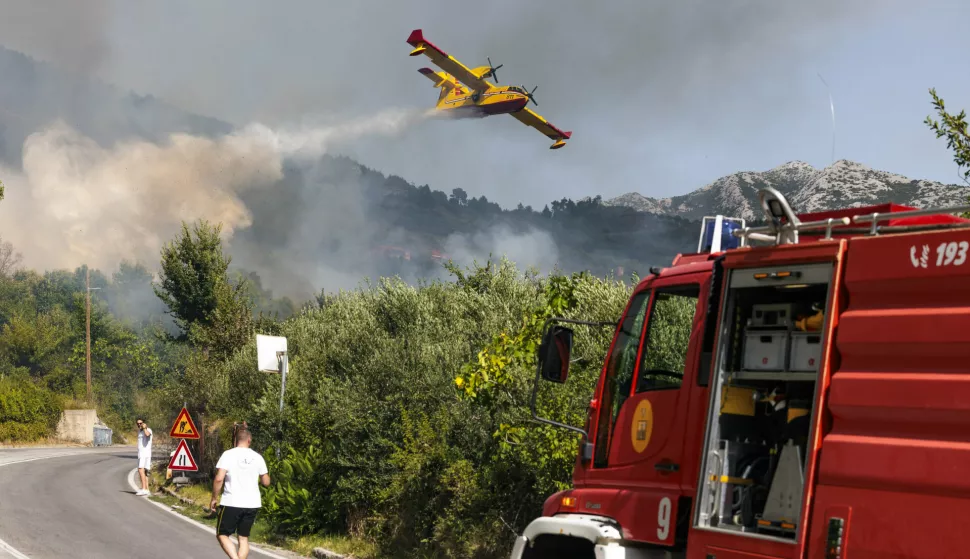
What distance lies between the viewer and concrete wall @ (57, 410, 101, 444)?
6704cm

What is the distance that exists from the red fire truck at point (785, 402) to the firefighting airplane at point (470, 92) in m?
26.2

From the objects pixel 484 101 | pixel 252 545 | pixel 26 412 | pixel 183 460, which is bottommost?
pixel 26 412

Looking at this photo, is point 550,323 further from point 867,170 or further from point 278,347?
point 867,170

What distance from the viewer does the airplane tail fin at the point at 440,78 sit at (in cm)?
3459

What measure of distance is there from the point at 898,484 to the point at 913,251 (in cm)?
109

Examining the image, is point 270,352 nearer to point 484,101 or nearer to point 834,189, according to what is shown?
point 484,101

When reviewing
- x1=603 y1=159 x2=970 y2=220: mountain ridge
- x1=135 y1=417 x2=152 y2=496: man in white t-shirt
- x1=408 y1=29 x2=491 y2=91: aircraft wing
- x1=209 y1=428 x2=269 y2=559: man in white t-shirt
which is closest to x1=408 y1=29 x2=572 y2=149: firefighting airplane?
x1=408 y1=29 x2=491 y2=91: aircraft wing

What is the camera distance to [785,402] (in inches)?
204

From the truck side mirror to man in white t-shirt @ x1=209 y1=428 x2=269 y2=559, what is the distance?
511 centimetres

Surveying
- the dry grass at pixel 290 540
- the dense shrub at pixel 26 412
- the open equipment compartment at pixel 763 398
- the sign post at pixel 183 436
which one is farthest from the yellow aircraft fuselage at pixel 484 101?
the dense shrub at pixel 26 412

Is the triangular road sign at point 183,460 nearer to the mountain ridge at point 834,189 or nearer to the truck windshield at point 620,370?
the mountain ridge at point 834,189

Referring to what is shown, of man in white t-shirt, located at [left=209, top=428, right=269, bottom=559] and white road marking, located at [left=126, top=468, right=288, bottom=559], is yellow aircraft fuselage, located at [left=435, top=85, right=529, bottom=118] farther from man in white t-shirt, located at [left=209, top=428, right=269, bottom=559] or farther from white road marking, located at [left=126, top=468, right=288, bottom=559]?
man in white t-shirt, located at [left=209, top=428, right=269, bottom=559]

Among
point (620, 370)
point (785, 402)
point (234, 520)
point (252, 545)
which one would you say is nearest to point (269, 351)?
point (252, 545)

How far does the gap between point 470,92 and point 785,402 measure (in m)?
29.6
